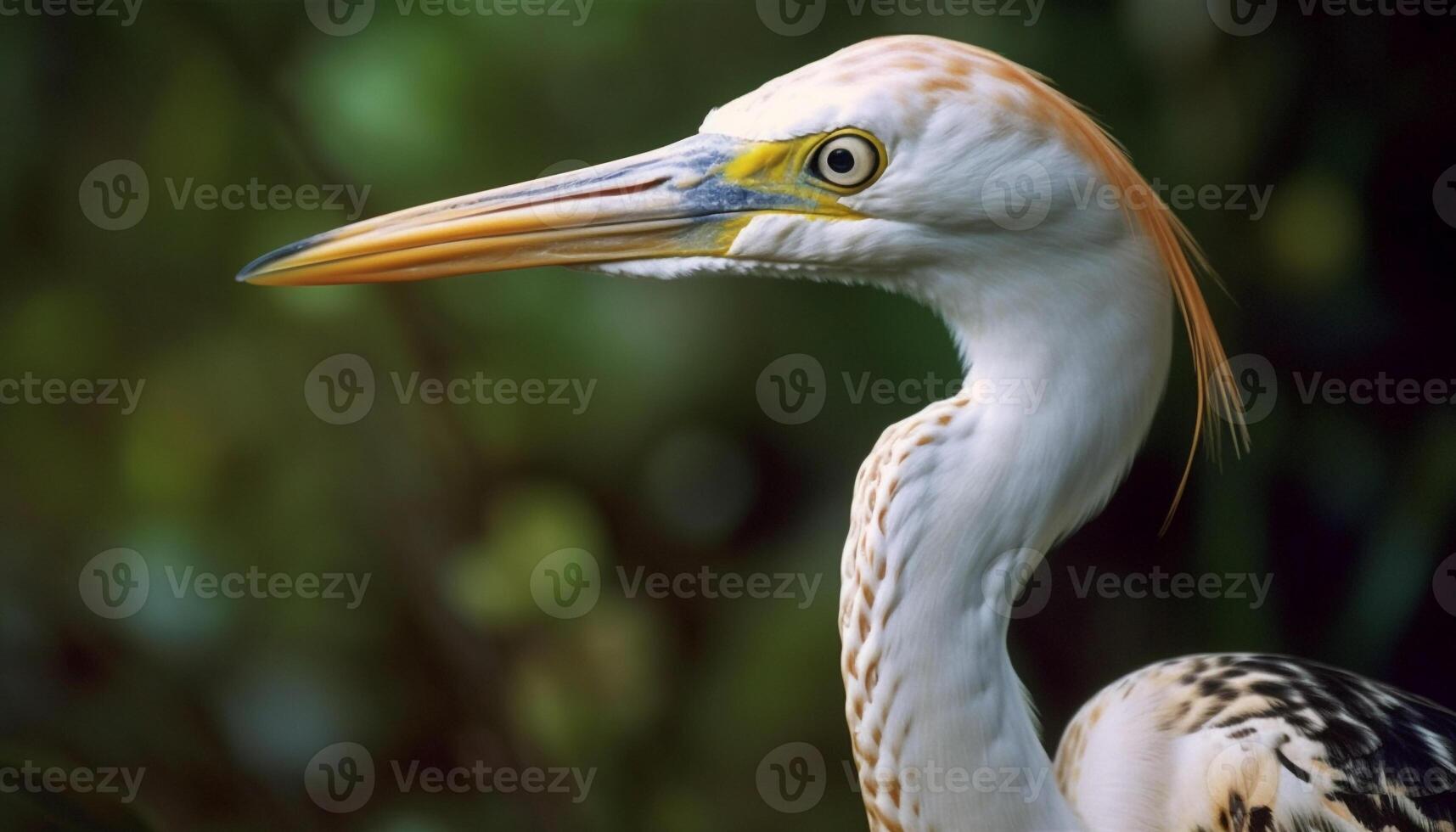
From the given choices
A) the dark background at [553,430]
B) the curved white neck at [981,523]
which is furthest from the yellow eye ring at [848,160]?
the dark background at [553,430]

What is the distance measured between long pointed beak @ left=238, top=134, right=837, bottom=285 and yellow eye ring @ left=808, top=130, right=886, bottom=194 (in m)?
0.01

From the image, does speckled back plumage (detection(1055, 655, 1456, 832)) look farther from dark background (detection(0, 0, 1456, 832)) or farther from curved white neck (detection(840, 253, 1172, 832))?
dark background (detection(0, 0, 1456, 832))

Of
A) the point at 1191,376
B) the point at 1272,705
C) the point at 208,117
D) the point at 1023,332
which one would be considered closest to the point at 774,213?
the point at 1023,332

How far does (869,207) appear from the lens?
0.74 m

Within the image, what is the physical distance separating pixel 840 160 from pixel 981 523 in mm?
247

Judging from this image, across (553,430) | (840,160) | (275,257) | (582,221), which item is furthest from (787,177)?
(553,430)

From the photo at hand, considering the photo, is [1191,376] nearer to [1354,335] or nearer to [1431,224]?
[1354,335]

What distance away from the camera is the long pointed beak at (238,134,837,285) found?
755 millimetres

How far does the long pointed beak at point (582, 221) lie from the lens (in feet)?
2.48

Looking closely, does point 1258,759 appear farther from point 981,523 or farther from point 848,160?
point 848,160

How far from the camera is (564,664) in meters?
1.39

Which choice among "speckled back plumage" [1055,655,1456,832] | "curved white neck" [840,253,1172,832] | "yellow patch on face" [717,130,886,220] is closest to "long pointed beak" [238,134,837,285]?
"yellow patch on face" [717,130,886,220]

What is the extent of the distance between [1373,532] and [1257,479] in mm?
151

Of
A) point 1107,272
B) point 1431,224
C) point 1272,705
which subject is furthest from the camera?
point 1431,224
